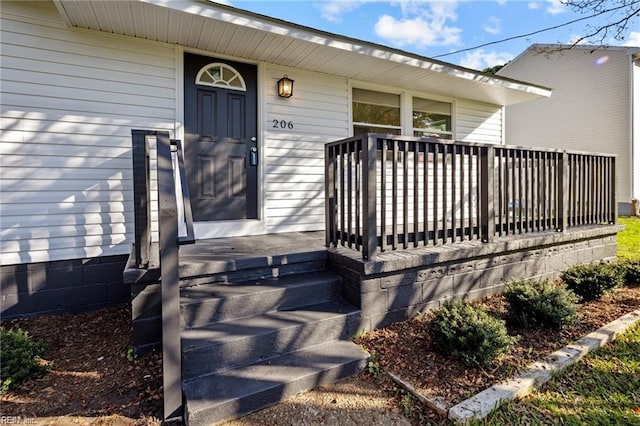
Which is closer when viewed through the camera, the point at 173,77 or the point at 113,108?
the point at 113,108

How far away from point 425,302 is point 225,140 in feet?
9.30

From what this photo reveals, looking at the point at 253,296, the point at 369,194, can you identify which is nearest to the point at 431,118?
the point at 369,194

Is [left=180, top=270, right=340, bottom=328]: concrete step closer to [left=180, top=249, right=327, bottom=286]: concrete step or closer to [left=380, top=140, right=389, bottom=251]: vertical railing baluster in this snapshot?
[left=180, top=249, right=327, bottom=286]: concrete step

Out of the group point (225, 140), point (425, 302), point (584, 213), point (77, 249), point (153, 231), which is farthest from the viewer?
point (584, 213)

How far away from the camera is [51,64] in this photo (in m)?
3.23

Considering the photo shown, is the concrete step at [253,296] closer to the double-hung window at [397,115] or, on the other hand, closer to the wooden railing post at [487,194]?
the wooden railing post at [487,194]

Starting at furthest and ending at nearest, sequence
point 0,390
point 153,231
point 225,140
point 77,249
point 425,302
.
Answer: point 225,140 < point 153,231 < point 77,249 < point 425,302 < point 0,390

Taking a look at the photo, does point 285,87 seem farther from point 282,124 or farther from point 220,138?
point 220,138

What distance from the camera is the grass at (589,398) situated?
73.7 inches

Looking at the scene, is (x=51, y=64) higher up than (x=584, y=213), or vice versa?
(x=51, y=64)

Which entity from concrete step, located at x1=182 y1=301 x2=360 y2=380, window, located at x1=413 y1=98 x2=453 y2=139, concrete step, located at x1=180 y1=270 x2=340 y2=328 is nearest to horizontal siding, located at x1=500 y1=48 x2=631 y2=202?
→ window, located at x1=413 y1=98 x2=453 y2=139

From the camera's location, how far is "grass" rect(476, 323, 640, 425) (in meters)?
1.87

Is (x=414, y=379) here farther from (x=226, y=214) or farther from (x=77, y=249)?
(x=77, y=249)

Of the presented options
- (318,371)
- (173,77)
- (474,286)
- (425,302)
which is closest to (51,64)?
(173,77)
